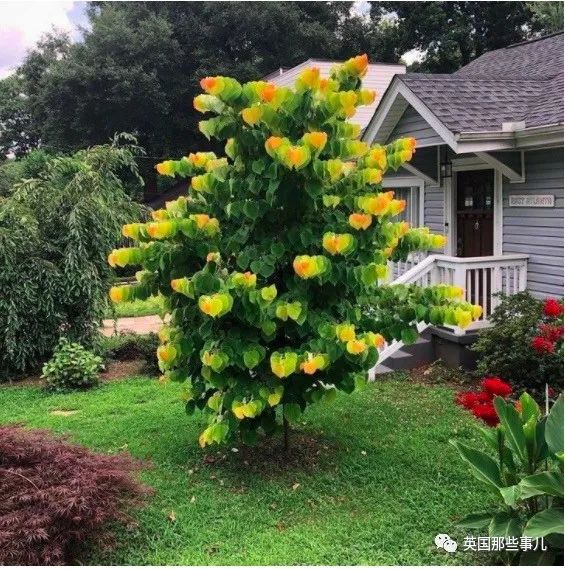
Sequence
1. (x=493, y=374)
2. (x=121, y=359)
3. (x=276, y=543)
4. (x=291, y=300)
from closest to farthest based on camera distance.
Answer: (x=276, y=543), (x=291, y=300), (x=493, y=374), (x=121, y=359)

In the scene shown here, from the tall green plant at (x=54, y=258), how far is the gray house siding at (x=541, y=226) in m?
5.62

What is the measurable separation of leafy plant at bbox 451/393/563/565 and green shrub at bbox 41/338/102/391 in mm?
5618

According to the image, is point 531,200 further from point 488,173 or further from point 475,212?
point 475,212

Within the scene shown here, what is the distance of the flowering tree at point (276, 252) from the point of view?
13.0 feet

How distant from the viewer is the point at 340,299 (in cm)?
440

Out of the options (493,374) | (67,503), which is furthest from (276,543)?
(493,374)

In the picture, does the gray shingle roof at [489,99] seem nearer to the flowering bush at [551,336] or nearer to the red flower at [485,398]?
the flowering bush at [551,336]

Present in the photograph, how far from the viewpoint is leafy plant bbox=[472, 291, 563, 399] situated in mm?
6402

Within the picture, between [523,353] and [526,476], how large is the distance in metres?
3.43

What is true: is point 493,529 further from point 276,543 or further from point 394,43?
point 394,43

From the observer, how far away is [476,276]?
7688 mm

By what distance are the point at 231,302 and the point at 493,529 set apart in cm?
196

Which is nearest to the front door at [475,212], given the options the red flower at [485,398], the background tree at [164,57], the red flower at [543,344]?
the red flower at [543,344]

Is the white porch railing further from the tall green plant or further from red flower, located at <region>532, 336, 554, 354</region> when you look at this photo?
the tall green plant
